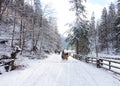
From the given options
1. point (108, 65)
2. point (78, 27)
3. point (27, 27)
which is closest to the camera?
point (108, 65)

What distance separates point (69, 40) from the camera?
39.9 m

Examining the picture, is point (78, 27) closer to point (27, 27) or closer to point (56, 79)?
point (27, 27)

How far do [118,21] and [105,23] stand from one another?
26.4 meters

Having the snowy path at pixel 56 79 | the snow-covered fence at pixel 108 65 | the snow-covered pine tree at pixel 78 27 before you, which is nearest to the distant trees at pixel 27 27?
the snow-covered pine tree at pixel 78 27

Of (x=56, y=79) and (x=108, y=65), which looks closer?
(x=56, y=79)

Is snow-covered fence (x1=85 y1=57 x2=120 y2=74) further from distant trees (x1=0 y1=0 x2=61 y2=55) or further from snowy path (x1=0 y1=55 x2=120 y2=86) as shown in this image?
distant trees (x1=0 y1=0 x2=61 y2=55)

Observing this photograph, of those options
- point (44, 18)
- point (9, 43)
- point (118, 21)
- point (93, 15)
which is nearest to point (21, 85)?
point (9, 43)

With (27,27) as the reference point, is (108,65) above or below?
below

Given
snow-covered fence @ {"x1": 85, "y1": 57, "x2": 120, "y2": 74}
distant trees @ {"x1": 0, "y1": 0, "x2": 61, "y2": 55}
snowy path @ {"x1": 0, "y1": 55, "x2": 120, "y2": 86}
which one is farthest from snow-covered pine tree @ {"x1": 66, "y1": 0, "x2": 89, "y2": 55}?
snowy path @ {"x1": 0, "y1": 55, "x2": 120, "y2": 86}

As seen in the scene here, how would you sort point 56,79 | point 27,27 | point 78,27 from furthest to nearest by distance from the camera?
point 78,27 → point 27,27 → point 56,79

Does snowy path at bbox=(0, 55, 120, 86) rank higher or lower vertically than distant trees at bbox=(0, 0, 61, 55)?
lower

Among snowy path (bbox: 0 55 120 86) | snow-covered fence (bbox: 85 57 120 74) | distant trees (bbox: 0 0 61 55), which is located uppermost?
distant trees (bbox: 0 0 61 55)

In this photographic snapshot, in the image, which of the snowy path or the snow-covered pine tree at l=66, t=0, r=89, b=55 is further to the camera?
the snow-covered pine tree at l=66, t=0, r=89, b=55

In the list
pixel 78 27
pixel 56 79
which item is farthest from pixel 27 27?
pixel 56 79
